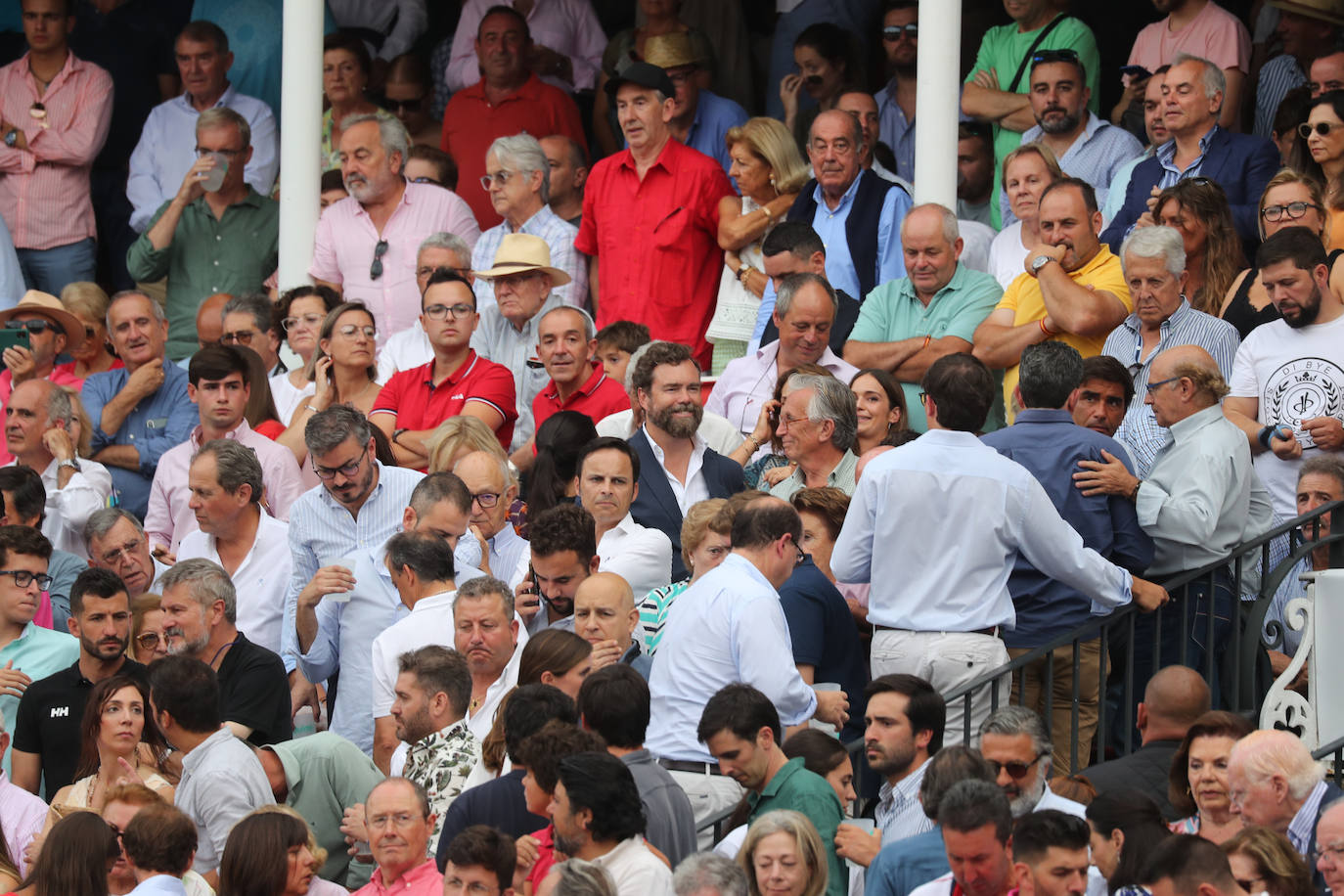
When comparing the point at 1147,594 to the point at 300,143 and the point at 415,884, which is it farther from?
the point at 300,143

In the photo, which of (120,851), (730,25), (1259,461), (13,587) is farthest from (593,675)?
(730,25)

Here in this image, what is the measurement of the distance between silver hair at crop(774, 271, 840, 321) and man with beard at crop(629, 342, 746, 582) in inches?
24.8

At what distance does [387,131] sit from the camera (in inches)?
461

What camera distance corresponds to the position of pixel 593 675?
6.55 meters

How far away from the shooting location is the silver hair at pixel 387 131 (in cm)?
1165

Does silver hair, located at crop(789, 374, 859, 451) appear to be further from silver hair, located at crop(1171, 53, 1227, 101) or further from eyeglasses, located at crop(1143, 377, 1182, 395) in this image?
silver hair, located at crop(1171, 53, 1227, 101)

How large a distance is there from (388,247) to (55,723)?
446cm

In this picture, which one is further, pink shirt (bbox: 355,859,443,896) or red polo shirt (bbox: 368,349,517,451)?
red polo shirt (bbox: 368,349,517,451)

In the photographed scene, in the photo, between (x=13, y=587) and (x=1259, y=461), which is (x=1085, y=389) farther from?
(x=13, y=587)

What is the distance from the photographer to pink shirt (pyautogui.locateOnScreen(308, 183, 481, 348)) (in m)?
11.7

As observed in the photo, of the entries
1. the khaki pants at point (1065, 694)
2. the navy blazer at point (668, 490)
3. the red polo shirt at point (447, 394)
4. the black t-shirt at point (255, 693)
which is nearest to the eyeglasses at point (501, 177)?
the red polo shirt at point (447, 394)

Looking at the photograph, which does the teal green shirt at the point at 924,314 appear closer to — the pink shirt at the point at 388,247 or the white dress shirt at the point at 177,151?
the pink shirt at the point at 388,247

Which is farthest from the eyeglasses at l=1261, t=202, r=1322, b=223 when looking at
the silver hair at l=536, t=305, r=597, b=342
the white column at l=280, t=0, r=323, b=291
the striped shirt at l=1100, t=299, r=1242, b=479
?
the white column at l=280, t=0, r=323, b=291

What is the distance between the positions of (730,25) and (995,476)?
6830 mm
